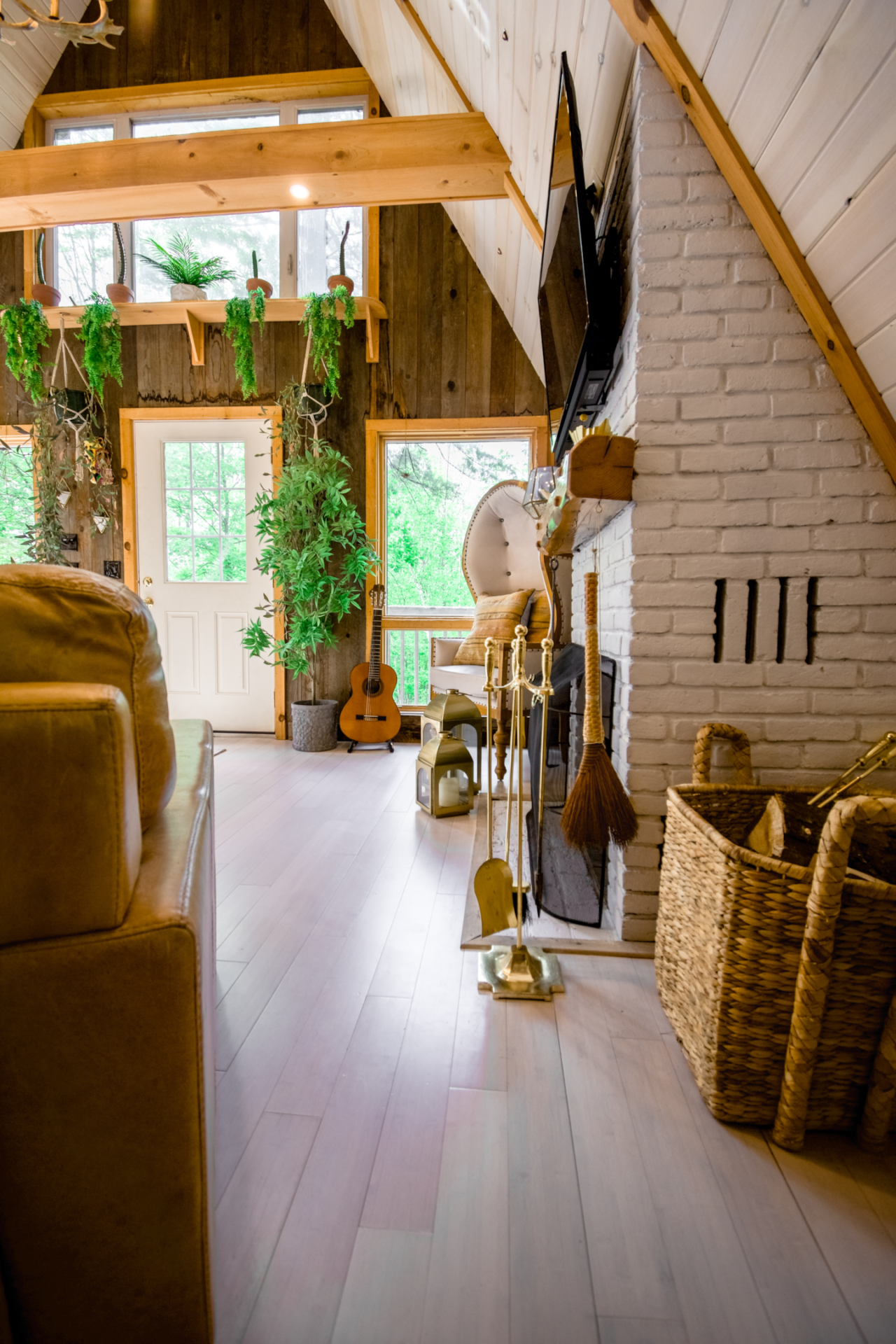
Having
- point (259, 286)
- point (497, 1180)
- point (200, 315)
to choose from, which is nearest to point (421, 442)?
point (259, 286)

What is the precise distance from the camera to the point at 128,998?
648mm

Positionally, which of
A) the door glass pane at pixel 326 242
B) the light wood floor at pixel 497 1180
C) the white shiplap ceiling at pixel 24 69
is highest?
the white shiplap ceiling at pixel 24 69

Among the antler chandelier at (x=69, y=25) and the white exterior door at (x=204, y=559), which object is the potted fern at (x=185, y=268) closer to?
the white exterior door at (x=204, y=559)

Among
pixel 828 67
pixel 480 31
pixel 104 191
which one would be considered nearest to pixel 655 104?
pixel 828 67

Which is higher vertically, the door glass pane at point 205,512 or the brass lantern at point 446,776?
the door glass pane at point 205,512

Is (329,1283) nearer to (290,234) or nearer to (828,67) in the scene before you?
(828,67)

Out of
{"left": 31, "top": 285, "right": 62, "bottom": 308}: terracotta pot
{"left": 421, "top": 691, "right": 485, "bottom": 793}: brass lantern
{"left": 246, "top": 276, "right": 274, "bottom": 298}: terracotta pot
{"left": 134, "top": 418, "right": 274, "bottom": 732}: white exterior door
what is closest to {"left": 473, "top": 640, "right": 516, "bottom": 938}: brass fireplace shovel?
{"left": 421, "top": 691, "right": 485, "bottom": 793}: brass lantern

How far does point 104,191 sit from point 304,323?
1.10 meters

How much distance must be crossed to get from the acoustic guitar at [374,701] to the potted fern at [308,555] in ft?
0.43

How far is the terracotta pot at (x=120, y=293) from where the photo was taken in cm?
412

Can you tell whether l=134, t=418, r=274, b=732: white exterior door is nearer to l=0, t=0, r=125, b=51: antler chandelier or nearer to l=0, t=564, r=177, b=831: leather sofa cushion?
l=0, t=0, r=125, b=51: antler chandelier

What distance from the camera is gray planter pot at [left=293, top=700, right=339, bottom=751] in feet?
13.4

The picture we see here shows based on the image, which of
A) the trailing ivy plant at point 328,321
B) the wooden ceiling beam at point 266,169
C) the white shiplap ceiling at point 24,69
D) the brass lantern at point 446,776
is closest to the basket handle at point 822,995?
the brass lantern at point 446,776

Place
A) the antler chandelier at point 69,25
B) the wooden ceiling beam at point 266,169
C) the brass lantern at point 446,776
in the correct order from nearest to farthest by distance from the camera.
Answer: the antler chandelier at point 69,25
the brass lantern at point 446,776
the wooden ceiling beam at point 266,169
